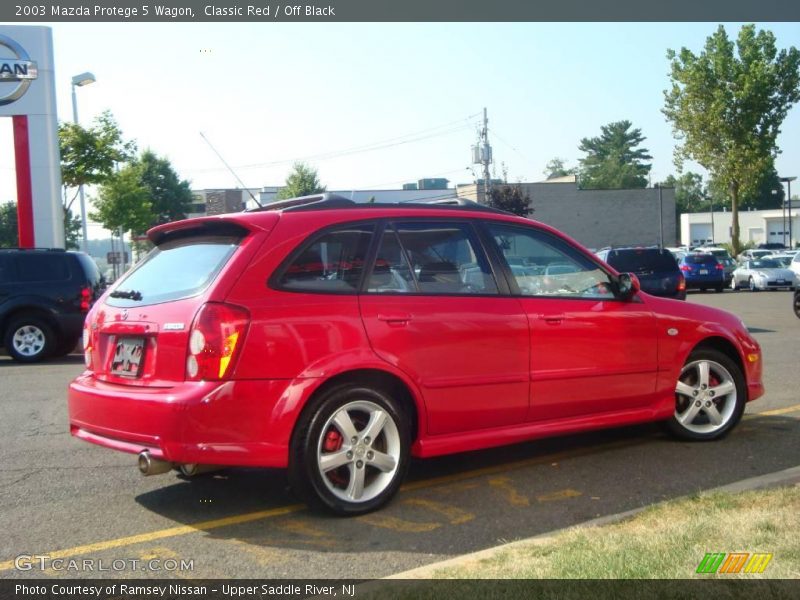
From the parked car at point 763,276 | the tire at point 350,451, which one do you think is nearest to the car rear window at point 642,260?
the tire at point 350,451

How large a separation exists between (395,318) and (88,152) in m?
27.7

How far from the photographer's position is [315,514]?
4961mm

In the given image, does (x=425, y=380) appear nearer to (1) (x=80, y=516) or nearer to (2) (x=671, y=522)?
(2) (x=671, y=522)

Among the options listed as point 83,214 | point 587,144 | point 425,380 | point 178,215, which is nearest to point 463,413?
point 425,380

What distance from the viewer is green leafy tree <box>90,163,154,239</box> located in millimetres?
43844

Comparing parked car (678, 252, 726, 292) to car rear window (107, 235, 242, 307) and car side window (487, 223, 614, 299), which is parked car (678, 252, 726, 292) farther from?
car rear window (107, 235, 242, 307)

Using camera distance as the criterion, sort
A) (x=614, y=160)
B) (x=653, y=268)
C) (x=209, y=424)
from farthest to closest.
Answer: (x=614, y=160)
(x=653, y=268)
(x=209, y=424)

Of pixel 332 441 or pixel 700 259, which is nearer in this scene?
pixel 332 441

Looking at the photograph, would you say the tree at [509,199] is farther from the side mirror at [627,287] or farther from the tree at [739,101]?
the side mirror at [627,287]

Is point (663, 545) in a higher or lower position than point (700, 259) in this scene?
lower

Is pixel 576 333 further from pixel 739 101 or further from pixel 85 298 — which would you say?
pixel 739 101

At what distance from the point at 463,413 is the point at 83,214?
3255cm

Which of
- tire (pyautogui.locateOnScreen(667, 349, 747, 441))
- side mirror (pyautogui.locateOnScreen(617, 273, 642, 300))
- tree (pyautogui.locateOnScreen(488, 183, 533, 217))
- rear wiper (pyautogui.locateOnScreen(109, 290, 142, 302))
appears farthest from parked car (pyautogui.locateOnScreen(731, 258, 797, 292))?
rear wiper (pyautogui.locateOnScreen(109, 290, 142, 302))

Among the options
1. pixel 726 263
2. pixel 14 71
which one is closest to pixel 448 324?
pixel 14 71
